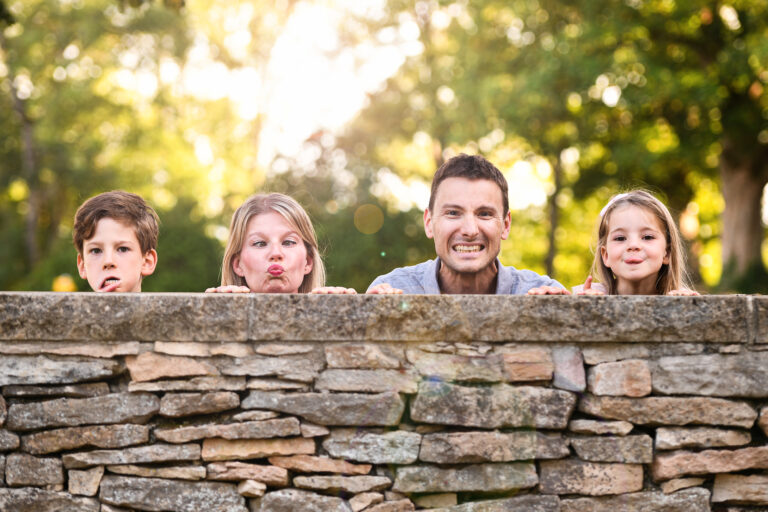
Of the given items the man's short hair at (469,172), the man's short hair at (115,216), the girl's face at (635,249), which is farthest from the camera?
the man's short hair at (115,216)

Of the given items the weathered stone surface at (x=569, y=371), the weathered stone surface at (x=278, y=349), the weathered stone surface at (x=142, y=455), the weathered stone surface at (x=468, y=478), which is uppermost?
the weathered stone surface at (x=278, y=349)

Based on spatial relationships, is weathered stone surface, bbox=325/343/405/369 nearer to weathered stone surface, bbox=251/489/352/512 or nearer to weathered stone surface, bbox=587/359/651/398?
weathered stone surface, bbox=251/489/352/512

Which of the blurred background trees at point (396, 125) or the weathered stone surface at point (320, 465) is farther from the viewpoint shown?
the blurred background trees at point (396, 125)

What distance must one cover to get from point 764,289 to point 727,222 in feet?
8.50

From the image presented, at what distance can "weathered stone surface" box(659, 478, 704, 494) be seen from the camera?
102 inches

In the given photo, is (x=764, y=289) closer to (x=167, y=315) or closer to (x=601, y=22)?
(x=601, y=22)

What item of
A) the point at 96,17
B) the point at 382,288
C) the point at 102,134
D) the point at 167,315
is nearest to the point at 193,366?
the point at 167,315

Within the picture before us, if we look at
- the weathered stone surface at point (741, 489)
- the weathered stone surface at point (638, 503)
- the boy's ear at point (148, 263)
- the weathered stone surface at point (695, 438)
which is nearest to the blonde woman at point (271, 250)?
the boy's ear at point (148, 263)

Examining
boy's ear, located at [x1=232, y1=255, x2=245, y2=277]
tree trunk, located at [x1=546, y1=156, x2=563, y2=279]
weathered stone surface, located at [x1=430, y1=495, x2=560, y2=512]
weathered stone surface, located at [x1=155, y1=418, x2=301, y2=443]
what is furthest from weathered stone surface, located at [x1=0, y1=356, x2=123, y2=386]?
tree trunk, located at [x1=546, y1=156, x2=563, y2=279]

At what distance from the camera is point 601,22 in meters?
14.4

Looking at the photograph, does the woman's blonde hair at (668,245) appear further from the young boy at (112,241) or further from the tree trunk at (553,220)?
the tree trunk at (553,220)

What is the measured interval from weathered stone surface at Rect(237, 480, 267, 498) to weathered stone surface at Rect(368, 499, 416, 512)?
1.28ft

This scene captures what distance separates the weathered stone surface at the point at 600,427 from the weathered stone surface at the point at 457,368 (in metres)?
0.31

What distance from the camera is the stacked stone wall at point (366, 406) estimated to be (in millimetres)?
2557
